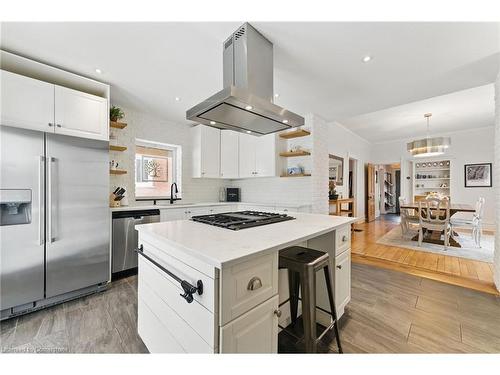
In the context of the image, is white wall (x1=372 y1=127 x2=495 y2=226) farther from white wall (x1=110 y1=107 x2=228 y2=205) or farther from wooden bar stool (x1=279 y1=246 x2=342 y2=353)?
wooden bar stool (x1=279 y1=246 x2=342 y2=353)

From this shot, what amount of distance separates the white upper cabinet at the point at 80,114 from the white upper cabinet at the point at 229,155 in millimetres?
2020

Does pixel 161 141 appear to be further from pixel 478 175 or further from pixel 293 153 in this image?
pixel 478 175

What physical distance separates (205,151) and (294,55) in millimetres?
2363

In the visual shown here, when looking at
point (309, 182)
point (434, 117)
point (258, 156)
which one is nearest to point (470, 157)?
point (434, 117)

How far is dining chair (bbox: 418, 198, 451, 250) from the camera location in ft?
12.4

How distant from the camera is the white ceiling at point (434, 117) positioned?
11.8 ft

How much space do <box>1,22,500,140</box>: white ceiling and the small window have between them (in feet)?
3.25

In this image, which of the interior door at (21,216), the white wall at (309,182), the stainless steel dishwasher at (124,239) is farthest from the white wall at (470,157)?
the interior door at (21,216)

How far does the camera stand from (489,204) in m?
5.46

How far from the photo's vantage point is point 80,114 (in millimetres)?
2254

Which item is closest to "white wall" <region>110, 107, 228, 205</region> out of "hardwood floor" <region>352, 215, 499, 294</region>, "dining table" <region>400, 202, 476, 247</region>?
"hardwood floor" <region>352, 215, 499, 294</region>

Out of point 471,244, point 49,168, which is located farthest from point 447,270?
point 49,168
